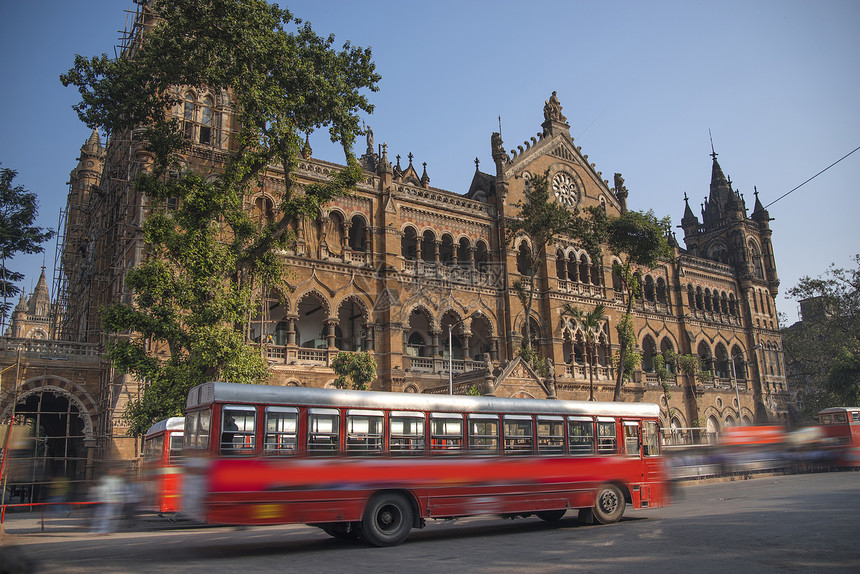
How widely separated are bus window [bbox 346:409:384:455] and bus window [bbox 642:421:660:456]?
7.15 meters

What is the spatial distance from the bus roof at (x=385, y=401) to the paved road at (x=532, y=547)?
255cm

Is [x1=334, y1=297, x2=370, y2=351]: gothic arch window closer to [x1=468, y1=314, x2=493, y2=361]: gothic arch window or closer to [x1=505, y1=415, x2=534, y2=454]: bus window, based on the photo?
[x1=468, y1=314, x2=493, y2=361]: gothic arch window

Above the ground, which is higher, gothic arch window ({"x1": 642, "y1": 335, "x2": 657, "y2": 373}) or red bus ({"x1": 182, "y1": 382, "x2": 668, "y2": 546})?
gothic arch window ({"x1": 642, "y1": 335, "x2": 657, "y2": 373})

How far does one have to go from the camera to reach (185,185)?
812 inches

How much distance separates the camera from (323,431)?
479 inches

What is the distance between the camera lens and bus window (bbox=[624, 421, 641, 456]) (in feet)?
52.2

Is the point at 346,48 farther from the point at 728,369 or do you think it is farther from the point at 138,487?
the point at 728,369

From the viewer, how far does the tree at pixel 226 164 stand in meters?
19.8

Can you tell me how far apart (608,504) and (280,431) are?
26.2 ft

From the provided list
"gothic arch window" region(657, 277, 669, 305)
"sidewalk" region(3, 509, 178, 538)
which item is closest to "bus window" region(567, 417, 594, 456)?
"sidewalk" region(3, 509, 178, 538)

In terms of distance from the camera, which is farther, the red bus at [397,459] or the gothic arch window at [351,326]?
the gothic arch window at [351,326]

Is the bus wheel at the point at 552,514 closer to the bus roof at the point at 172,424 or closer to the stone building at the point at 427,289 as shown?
the bus roof at the point at 172,424

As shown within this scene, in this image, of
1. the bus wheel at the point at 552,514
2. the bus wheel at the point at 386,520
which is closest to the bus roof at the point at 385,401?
the bus wheel at the point at 386,520

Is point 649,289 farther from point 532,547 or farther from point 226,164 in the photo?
point 532,547
